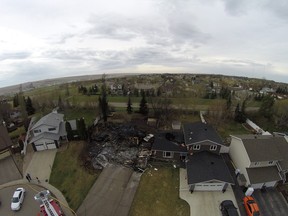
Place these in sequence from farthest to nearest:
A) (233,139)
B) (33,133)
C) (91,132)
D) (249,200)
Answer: (91,132) → (33,133) → (233,139) → (249,200)

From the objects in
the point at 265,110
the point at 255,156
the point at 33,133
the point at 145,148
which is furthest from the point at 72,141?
the point at 265,110

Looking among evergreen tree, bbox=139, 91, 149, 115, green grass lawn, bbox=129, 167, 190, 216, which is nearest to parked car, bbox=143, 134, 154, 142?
green grass lawn, bbox=129, 167, 190, 216

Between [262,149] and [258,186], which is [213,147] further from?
[258,186]

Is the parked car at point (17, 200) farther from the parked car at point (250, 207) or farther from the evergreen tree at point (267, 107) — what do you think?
the evergreen tree at point (267, 107)

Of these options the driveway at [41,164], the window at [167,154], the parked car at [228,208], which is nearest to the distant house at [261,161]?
the parked car at [228,208]

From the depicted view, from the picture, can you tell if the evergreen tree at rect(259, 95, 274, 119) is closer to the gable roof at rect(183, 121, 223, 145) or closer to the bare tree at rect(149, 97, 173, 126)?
the bare tree at rect(149, 97, 173, 126)

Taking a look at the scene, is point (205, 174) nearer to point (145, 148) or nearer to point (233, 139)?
point (233, 139)
